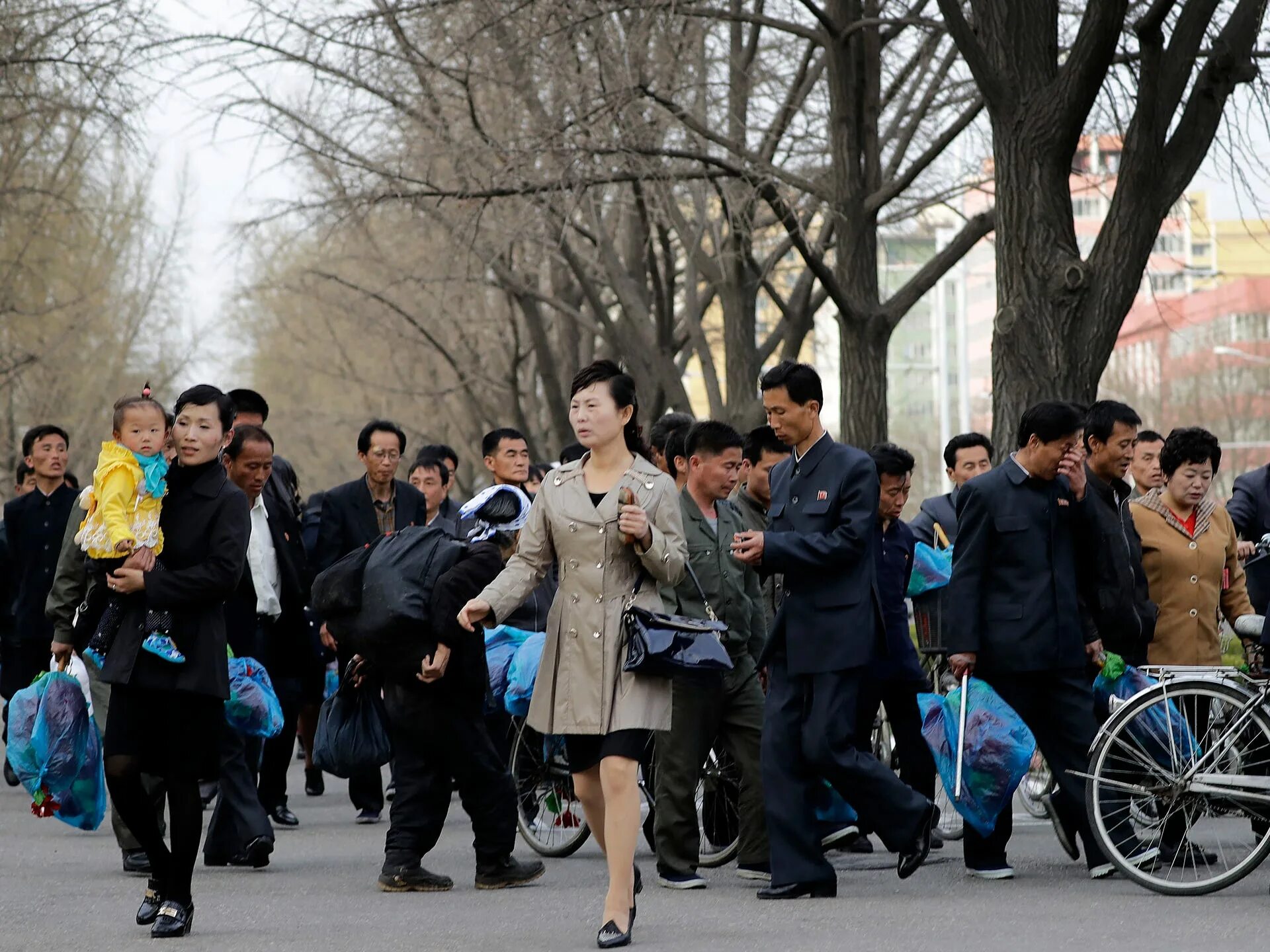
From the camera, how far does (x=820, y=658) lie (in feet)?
25.6

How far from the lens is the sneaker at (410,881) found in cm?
824

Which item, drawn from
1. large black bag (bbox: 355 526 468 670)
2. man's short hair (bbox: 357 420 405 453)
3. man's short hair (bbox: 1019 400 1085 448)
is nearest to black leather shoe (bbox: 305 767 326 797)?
man's short hair (bbox: 357 420 405 453)

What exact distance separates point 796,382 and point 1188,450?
2224 mm

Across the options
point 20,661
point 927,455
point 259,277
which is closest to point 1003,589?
point 20,661

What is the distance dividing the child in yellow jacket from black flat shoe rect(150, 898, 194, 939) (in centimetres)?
84

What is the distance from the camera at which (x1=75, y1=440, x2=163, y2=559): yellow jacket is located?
716 cm

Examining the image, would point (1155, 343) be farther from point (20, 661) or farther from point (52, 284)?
point (20, 661)

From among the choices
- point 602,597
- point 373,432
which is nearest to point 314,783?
point 373,432

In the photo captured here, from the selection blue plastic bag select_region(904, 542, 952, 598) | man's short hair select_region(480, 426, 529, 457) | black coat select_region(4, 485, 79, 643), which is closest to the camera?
blue plastic bag select_region(904, 542, 952, 598)

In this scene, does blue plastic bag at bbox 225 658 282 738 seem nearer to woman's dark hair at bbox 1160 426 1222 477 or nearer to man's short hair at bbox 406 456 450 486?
man's short hair at bbox 406 456 450 486

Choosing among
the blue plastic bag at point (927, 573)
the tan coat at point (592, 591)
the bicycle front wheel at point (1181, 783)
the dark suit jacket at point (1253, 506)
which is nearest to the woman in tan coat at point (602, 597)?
the tan coat at point (592, 591)

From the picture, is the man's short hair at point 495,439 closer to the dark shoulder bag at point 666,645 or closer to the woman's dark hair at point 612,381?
the woman's dark hair at point 612,381

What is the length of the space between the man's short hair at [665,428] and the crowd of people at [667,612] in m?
0.04

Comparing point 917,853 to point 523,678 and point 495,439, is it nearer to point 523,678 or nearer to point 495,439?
point 523,678
